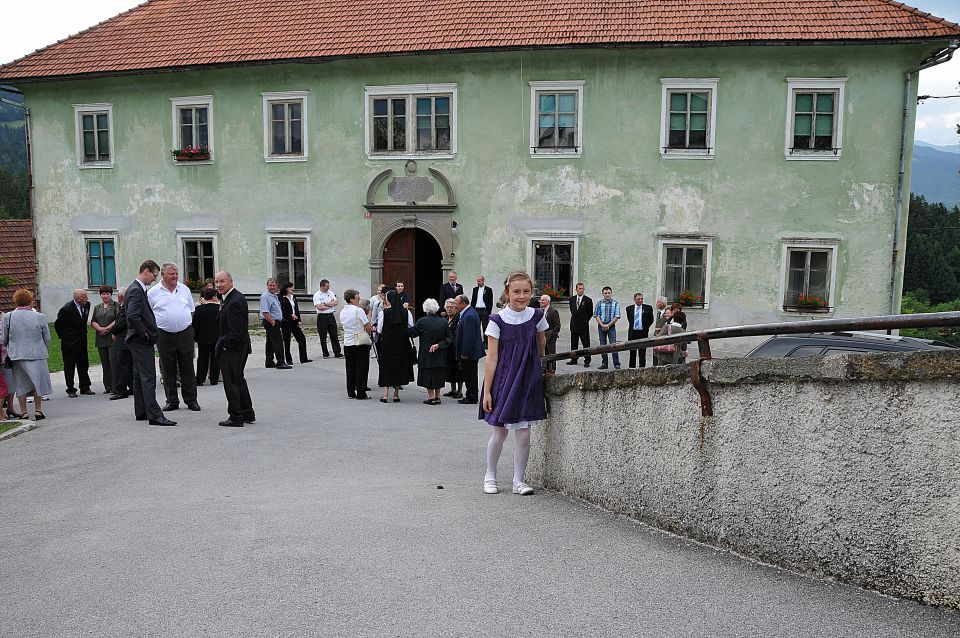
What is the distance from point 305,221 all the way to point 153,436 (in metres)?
14.5

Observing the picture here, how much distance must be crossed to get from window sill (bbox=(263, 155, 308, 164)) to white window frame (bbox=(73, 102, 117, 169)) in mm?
5230

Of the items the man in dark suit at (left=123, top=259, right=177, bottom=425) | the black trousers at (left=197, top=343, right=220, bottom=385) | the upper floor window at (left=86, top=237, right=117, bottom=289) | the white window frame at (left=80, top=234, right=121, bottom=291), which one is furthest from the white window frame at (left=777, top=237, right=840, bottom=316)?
the upper floor window at (left=86, top=237, right=117, bottom=289)

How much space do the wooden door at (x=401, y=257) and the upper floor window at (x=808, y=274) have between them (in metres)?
10.3

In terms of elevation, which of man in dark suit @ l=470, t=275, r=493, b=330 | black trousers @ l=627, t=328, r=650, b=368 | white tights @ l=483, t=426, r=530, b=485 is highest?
man in dark suit @ l=470, t=275, r=493, b=330

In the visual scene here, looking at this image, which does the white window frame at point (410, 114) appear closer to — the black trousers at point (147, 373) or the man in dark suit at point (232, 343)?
the man in dark suit at point (232, 343)

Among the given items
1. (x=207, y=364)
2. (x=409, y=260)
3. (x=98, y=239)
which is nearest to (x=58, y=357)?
(x=98, y=239)

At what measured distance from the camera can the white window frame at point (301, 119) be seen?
23.6m

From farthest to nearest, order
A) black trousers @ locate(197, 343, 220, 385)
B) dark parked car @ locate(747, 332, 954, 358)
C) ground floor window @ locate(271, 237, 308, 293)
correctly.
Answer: ground floor window @ locate(271, 237, 308, 293) → black trousers @ locate(197, 343, 220, 385) → dark parked car @ locate(747, 332, 954, 358)

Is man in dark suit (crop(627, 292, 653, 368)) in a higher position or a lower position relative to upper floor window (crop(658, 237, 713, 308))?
lower

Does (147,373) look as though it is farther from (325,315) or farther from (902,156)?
(902,156)

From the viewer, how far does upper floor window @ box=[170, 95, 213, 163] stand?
24438mm

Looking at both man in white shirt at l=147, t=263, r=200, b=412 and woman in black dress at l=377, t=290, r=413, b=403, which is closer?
man in white shirt at l=147, t=263, r=200, b=412

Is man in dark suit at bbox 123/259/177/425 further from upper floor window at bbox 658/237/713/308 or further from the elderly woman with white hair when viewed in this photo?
upper floor window at bbox 658/237/713/308

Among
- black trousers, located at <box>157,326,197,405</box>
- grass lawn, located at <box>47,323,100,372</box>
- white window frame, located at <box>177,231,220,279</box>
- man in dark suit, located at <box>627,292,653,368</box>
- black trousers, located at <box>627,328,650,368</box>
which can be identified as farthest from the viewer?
white window frame, located at <box>177,231,220,279</box>
